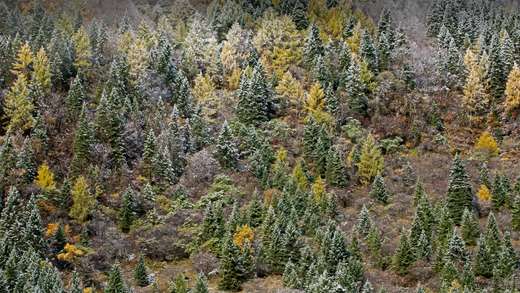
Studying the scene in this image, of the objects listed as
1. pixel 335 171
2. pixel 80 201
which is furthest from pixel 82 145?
pixel 335 171

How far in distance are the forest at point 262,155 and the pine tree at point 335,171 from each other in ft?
1.28

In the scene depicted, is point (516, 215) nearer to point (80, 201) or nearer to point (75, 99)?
point (80, 201)

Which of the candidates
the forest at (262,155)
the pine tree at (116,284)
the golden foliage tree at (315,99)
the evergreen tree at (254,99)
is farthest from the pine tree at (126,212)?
the golden foliage tree at (315,99)

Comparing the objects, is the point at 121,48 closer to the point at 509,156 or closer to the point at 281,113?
the point at 281,113

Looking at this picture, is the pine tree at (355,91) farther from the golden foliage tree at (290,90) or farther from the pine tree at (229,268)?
the pine tree at (229,268)

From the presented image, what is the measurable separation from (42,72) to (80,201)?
103 feet

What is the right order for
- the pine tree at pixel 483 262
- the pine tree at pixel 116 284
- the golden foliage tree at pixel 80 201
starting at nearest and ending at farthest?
the pine tree at pixel 116 284 < the pine tree at pixel 483 262 < the golden foliage tree at pixel 80 201

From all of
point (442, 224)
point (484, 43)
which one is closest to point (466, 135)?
point (484, 43)

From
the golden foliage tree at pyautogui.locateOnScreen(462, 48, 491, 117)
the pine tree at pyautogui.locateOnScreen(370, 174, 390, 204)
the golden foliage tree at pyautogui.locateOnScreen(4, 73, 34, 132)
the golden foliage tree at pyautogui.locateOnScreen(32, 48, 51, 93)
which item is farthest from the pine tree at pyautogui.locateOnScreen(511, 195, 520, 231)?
the golden foliage tree at pyautogui.locateOnScreen(32, 48, 51, 93)

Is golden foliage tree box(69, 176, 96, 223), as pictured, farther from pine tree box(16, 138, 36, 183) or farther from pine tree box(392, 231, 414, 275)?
pine tree box(392, 231, 414, 275)

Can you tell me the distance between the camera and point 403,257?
78375 millimetres

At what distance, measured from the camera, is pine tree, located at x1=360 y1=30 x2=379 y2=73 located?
124088 millimetres

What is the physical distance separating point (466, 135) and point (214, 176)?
3978 cm

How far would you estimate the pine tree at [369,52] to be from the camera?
124m
